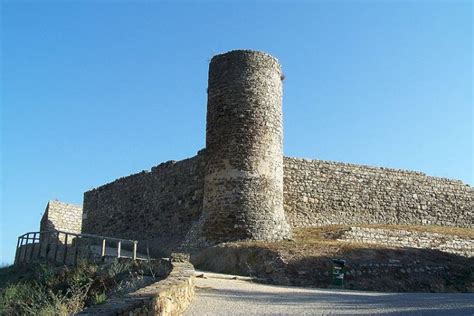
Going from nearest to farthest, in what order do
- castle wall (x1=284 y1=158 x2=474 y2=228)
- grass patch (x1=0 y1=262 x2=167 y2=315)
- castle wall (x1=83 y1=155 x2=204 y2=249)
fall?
grass patch (x1=0 y1=262 x2=167 y2=315) → castle wall (x1=83 y1=155 x2=204 y2=249) → castle wall (x1=284 y1=158 x2=474 y2=228)

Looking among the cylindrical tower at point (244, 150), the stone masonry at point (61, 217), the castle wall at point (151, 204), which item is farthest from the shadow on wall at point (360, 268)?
the stone masonry at point (61, 217)

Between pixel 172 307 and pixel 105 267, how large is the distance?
8.07m

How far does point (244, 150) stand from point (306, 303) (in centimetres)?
953

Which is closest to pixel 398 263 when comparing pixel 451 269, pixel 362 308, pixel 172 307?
pixel 451 269

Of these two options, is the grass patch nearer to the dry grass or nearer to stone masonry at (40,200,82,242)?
the dry grass


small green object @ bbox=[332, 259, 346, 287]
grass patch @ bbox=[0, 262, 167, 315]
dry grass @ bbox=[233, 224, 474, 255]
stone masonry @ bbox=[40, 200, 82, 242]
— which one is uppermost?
stone masonry @ bbox=[40, 200, 82, 242]

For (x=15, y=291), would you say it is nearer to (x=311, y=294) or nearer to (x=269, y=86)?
(x=311, y=294)

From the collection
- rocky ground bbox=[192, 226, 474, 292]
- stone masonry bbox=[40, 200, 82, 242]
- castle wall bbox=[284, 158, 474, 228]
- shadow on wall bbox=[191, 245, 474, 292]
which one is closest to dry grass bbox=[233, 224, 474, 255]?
rocky ground bbox=[192, 226, 474, 292]

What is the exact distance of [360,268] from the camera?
51.9 ft

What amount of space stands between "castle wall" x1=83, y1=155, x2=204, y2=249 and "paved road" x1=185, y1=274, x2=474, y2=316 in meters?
9.51

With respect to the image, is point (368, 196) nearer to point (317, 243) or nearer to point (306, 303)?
point (317, 243)

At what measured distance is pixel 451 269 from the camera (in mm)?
16578

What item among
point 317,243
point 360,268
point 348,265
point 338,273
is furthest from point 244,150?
point 338,273

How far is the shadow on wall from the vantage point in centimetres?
1524
